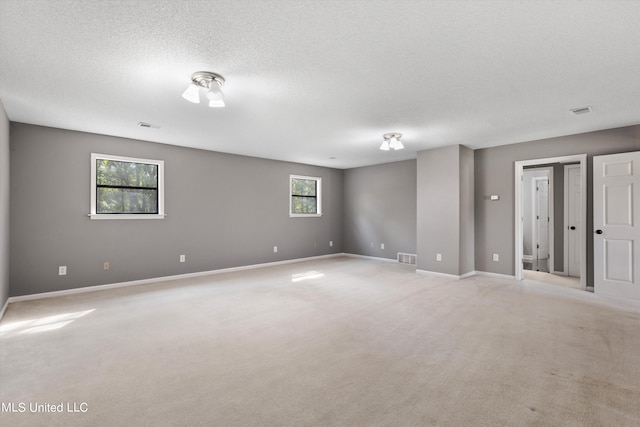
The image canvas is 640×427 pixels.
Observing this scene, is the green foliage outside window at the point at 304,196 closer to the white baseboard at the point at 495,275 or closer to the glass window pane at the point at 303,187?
the glass window pane at the point at 303,187

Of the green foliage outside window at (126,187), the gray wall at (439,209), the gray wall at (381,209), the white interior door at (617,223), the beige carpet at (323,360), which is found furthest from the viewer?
the gray wall at (381,209)

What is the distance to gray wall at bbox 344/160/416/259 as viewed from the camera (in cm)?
711

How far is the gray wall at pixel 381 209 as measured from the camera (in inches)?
280

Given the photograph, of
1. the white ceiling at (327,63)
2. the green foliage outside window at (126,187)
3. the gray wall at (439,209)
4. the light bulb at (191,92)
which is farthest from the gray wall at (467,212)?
the green foliage outside window at (126,187)

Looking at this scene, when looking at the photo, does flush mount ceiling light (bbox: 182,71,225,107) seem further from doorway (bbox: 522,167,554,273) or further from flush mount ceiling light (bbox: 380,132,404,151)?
doorway (bbox: 522,167,554,273)

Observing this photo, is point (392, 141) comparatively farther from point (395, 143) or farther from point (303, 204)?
point (303, 204)

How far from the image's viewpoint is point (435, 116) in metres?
3.87

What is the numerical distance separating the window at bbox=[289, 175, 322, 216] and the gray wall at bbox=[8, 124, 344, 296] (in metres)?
0.18

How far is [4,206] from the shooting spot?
365 centimetres

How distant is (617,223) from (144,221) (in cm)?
707

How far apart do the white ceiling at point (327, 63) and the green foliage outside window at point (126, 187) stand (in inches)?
31.7

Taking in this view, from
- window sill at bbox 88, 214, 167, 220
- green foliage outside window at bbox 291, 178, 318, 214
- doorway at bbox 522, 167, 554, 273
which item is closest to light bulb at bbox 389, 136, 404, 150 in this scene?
green foliage outside window at bbox 291, 178, 318, 214

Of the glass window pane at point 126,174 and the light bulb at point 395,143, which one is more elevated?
the light bulb at point 395,143

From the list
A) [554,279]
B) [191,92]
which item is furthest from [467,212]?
[191,92]
